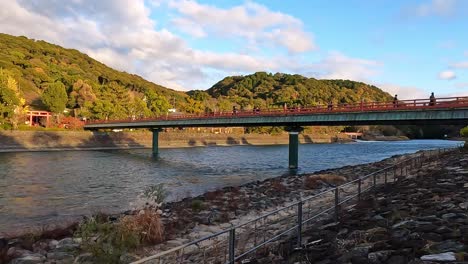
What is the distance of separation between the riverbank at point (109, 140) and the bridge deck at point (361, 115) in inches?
1536

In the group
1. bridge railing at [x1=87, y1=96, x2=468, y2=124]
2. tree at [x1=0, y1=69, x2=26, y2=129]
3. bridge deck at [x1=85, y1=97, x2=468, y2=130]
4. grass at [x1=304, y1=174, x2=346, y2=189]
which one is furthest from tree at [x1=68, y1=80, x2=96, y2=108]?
grass at [x1=304, y1=174, x2=346, y2=189]

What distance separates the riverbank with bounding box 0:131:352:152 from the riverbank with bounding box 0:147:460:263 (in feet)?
211

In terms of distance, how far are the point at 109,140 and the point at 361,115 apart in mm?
72314

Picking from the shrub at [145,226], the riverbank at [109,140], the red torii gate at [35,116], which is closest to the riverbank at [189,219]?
the shrub at [145,226]

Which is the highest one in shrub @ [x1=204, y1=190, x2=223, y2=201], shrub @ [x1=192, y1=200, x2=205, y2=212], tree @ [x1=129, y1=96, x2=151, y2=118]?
tree @ [x1=129, y1=96, x2=151, y2=118]

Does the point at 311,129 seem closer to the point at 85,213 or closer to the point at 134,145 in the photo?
the point at 134,145

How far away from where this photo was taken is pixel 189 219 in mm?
15000

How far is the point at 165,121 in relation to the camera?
71.8m

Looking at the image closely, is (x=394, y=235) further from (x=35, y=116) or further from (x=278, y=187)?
(x=35, y=116)

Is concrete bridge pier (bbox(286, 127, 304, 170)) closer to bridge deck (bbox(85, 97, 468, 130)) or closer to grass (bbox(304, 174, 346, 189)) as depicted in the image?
bridge deck (bbox(85, 97, 468, 130))

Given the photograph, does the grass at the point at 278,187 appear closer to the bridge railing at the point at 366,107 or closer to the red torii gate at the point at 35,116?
the bridge railing at the point at 366,107

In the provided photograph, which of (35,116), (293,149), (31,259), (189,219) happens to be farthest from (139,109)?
(31,259)

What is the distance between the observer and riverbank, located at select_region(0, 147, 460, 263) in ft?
35.4

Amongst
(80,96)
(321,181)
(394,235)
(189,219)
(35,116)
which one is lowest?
(321,181)
